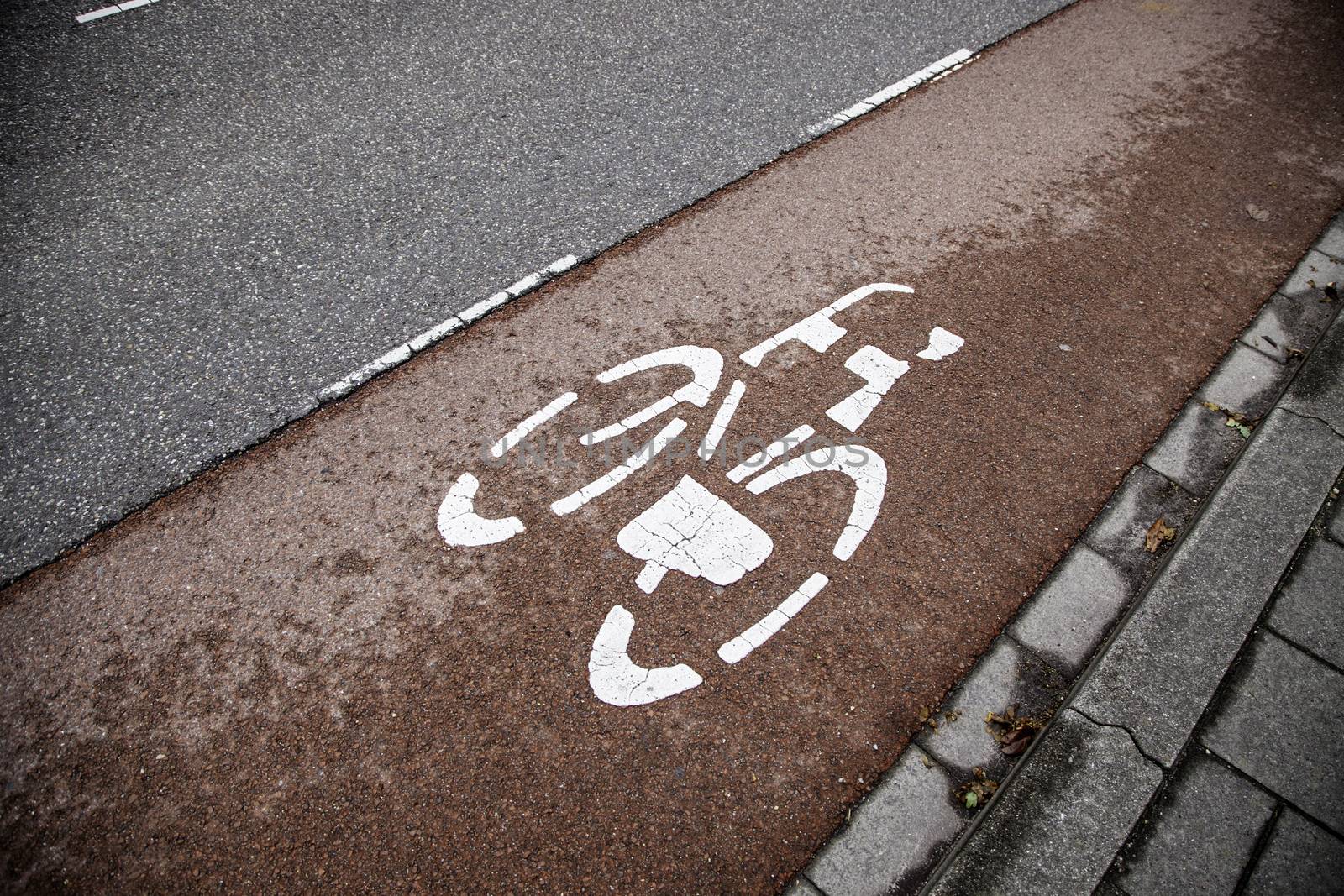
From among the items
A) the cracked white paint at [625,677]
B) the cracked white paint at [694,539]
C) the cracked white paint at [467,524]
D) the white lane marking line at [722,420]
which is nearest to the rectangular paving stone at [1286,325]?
the white lane marking line at [722,420]

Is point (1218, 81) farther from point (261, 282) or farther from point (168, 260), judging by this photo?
point (168, 260)

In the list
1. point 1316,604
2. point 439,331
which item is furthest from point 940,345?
point 439,331

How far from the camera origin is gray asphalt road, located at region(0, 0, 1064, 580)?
357 cm

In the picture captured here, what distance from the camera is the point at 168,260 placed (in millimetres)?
4211

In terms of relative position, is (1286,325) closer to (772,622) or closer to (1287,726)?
(1287,726)

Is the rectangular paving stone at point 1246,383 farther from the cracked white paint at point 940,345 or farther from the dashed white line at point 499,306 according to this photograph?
the dashed white line at point 499,306

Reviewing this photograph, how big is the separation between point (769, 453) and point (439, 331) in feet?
6.09

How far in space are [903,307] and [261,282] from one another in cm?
353

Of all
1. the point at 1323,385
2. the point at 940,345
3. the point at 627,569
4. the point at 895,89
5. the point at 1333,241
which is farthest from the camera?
the point at 895,89

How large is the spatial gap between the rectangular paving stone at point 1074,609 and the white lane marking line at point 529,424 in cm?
216

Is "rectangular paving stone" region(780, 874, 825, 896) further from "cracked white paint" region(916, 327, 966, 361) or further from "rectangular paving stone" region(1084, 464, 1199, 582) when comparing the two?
"cracked white paint" region(916, 327, 966, 361)

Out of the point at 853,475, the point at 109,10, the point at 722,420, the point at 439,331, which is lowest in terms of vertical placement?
the point at 853,475

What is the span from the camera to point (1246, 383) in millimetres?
3645

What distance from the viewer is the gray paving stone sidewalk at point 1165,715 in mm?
2289
